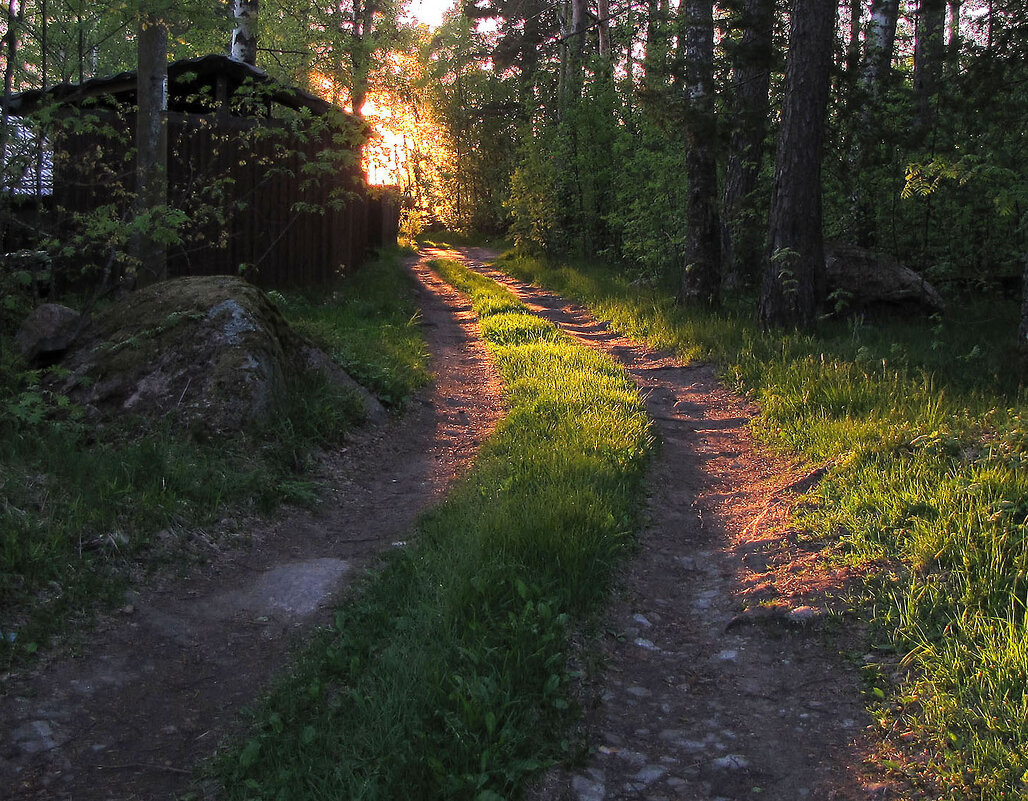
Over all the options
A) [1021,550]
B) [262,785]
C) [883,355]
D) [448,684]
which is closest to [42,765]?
[262,785]

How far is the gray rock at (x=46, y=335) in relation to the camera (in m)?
6.50

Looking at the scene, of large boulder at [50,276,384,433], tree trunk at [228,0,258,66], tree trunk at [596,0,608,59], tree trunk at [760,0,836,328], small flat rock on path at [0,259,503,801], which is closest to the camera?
small flat rock on path at [0,259,503,801]

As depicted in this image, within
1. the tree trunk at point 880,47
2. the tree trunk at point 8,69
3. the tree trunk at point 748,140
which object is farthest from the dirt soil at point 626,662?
the tree trunk at point 880,47

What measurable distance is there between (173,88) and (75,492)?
10951 millimetres

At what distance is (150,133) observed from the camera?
791cm

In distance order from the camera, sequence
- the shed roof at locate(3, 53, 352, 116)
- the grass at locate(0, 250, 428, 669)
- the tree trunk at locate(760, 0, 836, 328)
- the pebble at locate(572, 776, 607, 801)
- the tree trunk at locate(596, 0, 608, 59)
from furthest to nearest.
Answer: the tree trunk at locate(596, 0, 608, 59) → the shed roof at locate(3, 53, 352, 116) → the tree trunk at locate(760, 0, 836, 328) → the grass at locate(0, 250, 428, 669) → the pebble at locate(572, 776, 607, 801)

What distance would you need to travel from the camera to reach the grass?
3.79m

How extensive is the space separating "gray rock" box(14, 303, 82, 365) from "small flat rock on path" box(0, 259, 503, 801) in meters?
2.54

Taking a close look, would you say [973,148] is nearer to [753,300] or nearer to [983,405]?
[753,300]

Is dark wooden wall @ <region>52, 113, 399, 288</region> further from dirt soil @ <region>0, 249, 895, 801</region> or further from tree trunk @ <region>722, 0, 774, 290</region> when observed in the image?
dirt soil @ <region>0, 249, 895, 801</region>

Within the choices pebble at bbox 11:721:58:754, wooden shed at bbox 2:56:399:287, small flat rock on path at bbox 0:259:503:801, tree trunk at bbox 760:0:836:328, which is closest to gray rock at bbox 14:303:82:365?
small flat rock on path at bbox 0:259:503:801

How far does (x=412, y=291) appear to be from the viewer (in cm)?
1616

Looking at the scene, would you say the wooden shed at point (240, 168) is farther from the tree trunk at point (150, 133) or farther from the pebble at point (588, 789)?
the pebble at point (588, 789)

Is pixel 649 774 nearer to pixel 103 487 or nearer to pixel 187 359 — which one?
pixel 103 487
